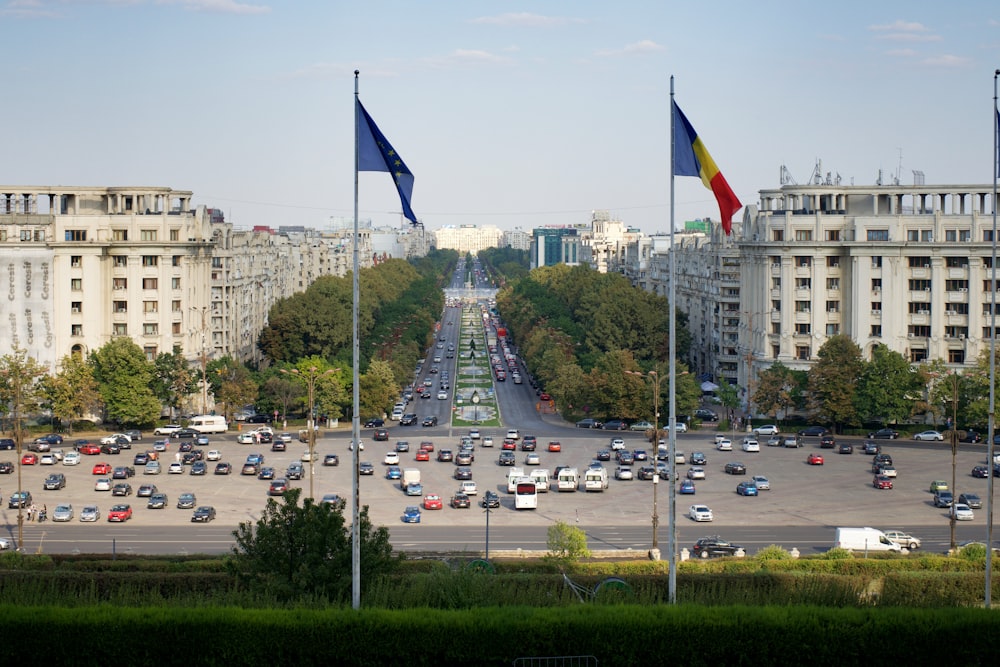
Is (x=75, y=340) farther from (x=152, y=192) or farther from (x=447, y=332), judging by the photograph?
(x=447, y=332)

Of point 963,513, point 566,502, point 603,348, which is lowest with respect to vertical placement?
point 566,502

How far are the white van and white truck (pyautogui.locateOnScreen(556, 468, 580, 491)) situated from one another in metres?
23.7

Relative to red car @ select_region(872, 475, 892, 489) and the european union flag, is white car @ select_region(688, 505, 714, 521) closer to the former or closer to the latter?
red car @ select_region(872, 475, 892, 489)

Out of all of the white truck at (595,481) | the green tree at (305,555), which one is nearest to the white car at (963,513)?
the white truck at (595,481)

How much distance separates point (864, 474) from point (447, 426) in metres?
24.6

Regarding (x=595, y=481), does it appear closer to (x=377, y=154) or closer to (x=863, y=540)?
(x=863, y=540)

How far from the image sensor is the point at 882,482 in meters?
53.3

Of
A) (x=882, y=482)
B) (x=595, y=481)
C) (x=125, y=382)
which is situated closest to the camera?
(x=595, y=481)

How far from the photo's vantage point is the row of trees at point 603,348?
229 ft

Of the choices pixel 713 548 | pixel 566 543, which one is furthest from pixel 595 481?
pixel 566 543

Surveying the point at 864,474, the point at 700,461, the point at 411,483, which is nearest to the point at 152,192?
the point at 411,483

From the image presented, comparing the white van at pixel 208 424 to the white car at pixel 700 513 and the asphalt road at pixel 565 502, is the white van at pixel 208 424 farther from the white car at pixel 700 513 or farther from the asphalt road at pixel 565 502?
the white car at pixel 700 513

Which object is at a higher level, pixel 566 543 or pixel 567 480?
pixel 566 543

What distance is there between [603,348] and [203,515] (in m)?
44.0
